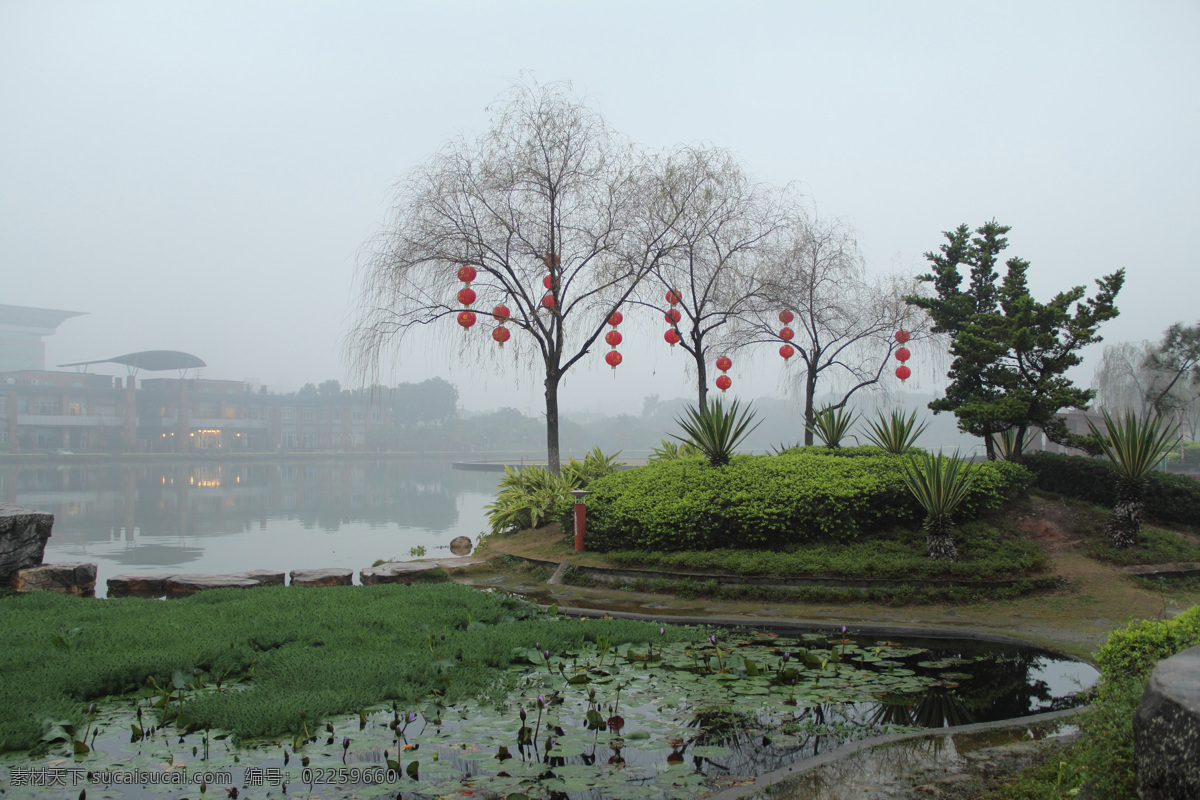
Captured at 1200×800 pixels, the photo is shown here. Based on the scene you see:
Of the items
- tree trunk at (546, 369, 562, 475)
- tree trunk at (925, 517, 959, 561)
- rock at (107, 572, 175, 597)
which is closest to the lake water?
rock at (107, 572, 175, 597)

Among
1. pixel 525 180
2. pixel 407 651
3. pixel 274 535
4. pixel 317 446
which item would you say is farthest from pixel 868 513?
pixel 317 446

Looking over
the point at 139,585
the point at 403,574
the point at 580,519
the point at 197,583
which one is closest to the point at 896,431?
the point at 580,519

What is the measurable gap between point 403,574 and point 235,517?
12840 mm

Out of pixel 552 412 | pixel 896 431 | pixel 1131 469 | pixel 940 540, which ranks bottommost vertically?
pixel 940 540

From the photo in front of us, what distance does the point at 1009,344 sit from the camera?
9.34 meters

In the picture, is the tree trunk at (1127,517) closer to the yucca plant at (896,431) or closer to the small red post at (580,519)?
the yucca plant at (896,431)

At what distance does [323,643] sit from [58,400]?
2000 inches

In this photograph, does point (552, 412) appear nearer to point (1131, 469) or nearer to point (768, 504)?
point (768, 504)

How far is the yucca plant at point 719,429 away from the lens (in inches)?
358

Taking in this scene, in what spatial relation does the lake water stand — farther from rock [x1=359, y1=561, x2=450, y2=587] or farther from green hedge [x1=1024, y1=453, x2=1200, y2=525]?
green hedge [x1=1024, y1=453, x2=1200, y2=525]

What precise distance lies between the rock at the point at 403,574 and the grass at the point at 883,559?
6.74 feet

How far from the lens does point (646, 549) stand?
8102 mm

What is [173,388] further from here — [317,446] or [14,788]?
[14,788]

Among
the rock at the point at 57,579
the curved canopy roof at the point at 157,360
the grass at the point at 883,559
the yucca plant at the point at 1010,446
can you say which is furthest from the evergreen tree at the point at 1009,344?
the curved canopy roof at the point at 157,360
